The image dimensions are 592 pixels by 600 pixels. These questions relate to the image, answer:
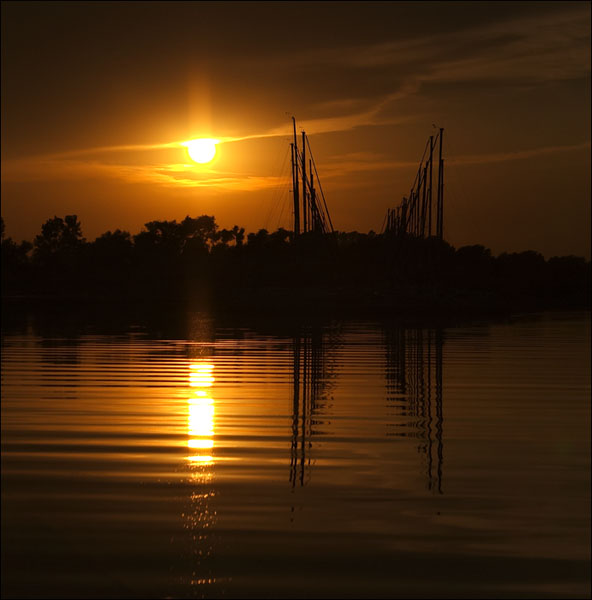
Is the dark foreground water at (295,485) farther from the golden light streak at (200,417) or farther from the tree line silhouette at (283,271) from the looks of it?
the tree line silhouette at (283,271)

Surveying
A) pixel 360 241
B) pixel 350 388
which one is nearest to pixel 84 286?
pixel 360 241

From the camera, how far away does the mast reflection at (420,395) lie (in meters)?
11.2

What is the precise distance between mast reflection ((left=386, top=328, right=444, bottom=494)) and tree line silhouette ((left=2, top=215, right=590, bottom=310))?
3901 cm

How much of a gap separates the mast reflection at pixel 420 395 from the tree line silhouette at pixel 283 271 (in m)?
39.0

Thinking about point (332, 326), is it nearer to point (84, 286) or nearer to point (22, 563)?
point (22, 563)

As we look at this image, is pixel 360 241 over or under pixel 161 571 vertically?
over

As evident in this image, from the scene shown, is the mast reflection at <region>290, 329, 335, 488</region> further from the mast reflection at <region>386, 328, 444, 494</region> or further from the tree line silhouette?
the tree line silhouette

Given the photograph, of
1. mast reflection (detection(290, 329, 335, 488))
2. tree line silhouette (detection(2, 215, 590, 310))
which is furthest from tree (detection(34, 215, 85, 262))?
mast reflection (detection(290, 329, 335, 488))

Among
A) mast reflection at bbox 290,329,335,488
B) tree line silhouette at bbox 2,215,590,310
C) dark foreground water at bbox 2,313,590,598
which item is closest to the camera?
dark foreground water at bbox 2,313,590,598

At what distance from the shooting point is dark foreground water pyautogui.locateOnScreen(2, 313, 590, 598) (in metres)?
6.55

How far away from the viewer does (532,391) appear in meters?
17.4

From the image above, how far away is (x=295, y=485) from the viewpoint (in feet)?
30.1

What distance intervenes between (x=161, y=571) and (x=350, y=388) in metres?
11.3

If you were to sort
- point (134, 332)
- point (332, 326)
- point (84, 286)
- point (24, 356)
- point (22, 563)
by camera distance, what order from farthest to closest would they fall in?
1. point (84, 286)
2. point (332, 326)
3. point (134, 332)
4. point (24, 356)
5. point (22, 563)
